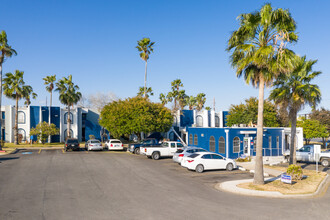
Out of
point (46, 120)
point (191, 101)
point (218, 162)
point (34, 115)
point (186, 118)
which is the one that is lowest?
point (218, 162)

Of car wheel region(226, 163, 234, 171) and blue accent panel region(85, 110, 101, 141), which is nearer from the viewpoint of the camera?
car wheel region(226, 163, 234, 171)

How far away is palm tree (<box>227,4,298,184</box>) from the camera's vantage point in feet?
48.8

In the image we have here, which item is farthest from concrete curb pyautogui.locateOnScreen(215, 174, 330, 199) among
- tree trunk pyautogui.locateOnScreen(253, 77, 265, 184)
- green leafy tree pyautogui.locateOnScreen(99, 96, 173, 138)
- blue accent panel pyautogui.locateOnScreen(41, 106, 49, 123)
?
blue accent panel pyautogui.locateOnScreen(41, 106, 49, 123)

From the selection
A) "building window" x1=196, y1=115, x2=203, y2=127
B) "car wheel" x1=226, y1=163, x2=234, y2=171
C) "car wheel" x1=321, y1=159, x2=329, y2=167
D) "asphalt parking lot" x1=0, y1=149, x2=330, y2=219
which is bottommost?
"car wheel" x1=321, y1=159, x2=329, y2=167

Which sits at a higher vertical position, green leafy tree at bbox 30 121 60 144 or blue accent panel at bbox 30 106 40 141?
blue accent panel at bbox 30 106 40 141

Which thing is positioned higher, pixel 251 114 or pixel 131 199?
pixel 251 114

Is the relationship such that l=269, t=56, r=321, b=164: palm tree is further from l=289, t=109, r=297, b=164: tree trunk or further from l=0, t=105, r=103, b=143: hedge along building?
l=0, t=105, r=103, b=143: hedge along building

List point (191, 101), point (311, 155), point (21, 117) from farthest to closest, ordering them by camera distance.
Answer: point (191, 101), point (21, 117), point (311, 155)

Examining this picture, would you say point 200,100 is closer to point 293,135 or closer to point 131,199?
point 293,135

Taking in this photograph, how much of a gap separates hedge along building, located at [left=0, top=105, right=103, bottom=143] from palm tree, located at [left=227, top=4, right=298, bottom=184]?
42154 millimetres

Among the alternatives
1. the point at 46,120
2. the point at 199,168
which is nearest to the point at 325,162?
the point at 199,168

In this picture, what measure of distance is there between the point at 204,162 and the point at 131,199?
30.9 feet

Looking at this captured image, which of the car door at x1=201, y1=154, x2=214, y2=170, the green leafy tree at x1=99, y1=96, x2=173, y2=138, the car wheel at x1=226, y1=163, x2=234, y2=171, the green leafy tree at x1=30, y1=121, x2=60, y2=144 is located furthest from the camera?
the green leafy tree at x1=30, y1=121, x2=60, y2=144

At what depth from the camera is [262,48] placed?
15086 millimetres
